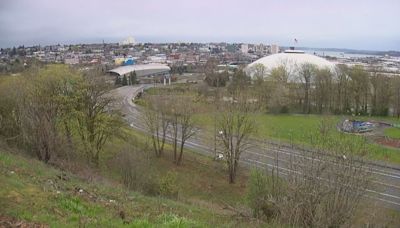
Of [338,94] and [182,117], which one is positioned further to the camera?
[338,94]

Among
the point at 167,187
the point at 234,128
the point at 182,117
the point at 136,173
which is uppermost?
the point at 182,117

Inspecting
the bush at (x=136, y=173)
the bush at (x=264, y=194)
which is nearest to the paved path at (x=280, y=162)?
the bush at (x=264, y=194)

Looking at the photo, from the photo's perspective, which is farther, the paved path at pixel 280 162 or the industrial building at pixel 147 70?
the industrial building at pixel 147 70

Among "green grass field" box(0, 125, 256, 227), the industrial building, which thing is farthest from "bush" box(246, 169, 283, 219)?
the industrial building

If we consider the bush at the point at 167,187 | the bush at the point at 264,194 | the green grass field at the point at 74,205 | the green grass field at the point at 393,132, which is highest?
the green grass field at the point at 74,205

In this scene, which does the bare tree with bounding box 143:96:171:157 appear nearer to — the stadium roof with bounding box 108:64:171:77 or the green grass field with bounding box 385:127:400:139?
the green grass field with bounding box 385:127:400:139

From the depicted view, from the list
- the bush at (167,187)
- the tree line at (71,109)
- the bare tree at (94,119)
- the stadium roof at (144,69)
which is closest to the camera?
the bush at (167,187)

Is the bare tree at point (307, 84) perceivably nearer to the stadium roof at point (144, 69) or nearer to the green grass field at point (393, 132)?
the green grass field at point (393, 132)

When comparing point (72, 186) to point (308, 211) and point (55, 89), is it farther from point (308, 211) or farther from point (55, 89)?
point (55, 89)

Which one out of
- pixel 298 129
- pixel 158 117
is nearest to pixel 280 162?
pixel 158 117

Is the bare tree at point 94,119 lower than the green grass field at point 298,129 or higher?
higher

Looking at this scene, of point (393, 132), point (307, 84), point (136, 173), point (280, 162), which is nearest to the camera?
point (136, 173)

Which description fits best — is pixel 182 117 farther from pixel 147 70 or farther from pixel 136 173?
pixel 147 70
